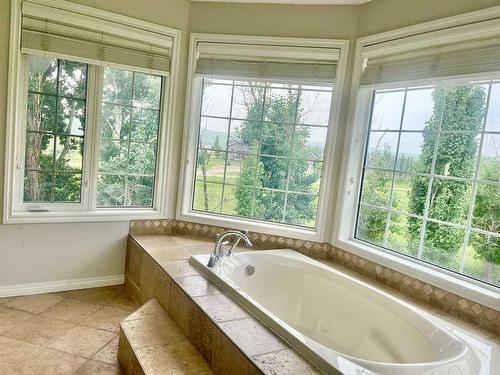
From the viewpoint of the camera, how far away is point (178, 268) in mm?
2334

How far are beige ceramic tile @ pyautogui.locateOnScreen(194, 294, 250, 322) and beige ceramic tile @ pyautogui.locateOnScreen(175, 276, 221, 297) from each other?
0.06 meters

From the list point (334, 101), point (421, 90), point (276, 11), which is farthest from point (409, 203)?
point (276, 11)

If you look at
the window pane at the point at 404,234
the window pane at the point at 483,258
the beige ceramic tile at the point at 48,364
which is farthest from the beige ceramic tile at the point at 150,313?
the window pane at the point at 483,258

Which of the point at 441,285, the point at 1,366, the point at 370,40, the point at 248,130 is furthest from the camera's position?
the point at 248,130

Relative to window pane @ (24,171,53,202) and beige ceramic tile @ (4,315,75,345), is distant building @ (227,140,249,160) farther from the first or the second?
beige ceramic tile @ (4,315,75,345)

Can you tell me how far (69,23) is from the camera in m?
2.53

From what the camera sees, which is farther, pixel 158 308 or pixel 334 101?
pixel 334 101

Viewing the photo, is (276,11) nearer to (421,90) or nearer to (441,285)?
(421,90)

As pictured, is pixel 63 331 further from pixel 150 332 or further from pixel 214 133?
pixel 214 133

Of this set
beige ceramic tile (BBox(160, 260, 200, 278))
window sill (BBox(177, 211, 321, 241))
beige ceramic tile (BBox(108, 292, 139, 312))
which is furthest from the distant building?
beige ceramic tile (BBox(108, 292, 139, 312))

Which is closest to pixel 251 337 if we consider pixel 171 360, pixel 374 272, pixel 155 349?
pixel 171 360

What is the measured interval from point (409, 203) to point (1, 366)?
8.33 feet

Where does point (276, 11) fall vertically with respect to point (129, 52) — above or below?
above

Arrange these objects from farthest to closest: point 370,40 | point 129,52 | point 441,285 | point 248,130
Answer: point 248,130 → point 129,52 → point 370,40 → point 441,285
